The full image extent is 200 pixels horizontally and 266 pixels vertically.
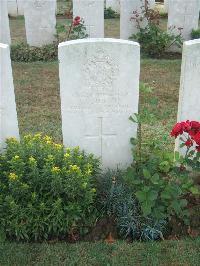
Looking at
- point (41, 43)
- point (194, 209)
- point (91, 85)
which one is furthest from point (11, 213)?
point (41, 43)

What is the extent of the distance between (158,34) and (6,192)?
6.91 meters

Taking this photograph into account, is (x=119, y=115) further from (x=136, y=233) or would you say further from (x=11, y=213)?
(x=11, y=213)

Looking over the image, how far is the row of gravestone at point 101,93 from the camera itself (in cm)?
388

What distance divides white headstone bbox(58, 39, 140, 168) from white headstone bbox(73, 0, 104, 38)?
18.9 feet

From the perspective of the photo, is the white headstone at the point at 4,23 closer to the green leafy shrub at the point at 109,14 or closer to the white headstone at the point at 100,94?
the white headstone at the point at 100,94

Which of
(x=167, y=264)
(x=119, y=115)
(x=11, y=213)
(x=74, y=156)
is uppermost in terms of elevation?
(x=119, y=115)

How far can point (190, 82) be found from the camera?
13.6 feet

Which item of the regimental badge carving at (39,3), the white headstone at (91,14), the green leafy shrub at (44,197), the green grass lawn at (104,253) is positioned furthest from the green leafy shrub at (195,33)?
the green grass lawn at (104,253)

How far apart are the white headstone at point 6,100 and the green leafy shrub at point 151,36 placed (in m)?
6.09

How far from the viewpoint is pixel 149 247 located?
146 inches

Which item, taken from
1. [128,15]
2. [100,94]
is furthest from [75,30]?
[100,94]

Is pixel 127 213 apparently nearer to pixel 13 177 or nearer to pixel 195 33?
pixel 13 177

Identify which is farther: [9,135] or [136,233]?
[9,135]

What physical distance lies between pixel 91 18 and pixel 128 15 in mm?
952
